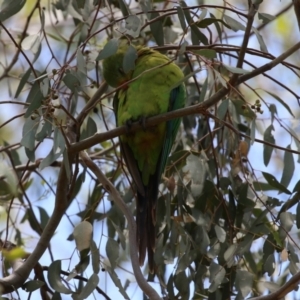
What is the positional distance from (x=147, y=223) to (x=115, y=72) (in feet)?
2.33

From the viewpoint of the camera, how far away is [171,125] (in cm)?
284

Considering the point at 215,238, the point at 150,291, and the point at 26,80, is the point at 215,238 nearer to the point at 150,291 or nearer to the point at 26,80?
the point at 150,291

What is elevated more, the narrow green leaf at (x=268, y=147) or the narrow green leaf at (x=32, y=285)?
the narrow green leaf at (x=268, y=147)

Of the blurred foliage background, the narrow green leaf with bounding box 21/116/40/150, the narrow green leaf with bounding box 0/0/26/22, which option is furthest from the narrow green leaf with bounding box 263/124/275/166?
the narrow green leaf with bounding box 0/0/26/22

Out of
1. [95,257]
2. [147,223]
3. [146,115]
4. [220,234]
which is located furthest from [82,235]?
[146,115]

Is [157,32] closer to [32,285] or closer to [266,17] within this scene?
[266,17]

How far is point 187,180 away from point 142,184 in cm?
21

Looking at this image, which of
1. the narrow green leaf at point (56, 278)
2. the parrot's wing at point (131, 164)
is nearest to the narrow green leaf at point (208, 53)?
the parrot's wing at point (131, 164)

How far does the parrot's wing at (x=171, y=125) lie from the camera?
281cm

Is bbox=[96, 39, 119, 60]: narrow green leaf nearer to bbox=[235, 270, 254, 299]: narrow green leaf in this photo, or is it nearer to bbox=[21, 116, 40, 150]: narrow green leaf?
bbox=[21, 116, 40, 150]: narrow green leaf

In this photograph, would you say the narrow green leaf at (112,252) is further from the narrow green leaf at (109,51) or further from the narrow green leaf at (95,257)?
the narrow green leaf at (109,51)

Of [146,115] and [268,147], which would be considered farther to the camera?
[146,115]

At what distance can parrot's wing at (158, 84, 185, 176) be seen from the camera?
111 inches

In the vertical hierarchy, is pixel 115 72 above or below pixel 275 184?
above
